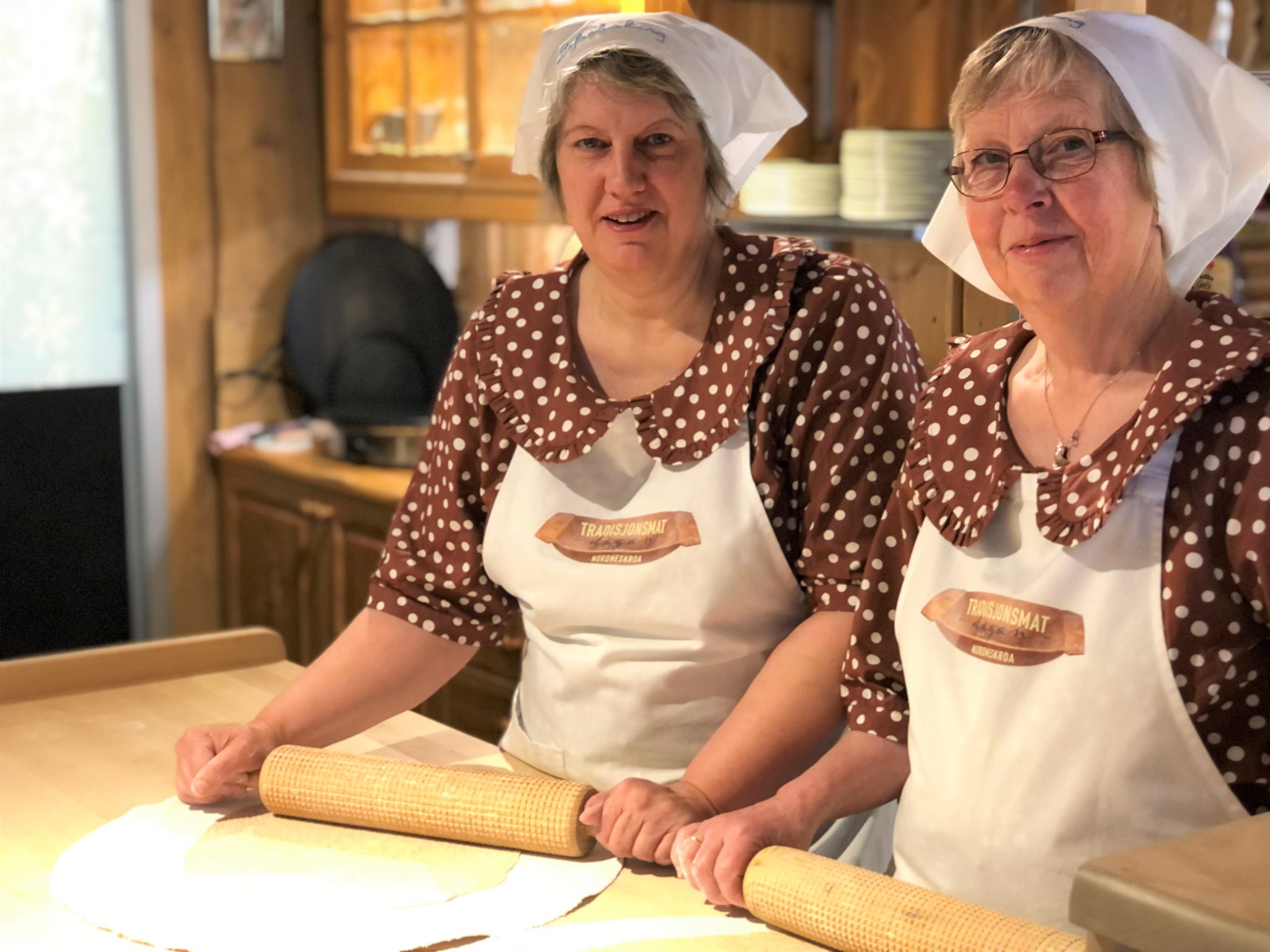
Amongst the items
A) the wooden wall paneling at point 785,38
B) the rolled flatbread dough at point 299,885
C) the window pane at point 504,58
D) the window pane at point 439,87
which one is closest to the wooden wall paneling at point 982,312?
the rolled flatbread dough at point 299,885

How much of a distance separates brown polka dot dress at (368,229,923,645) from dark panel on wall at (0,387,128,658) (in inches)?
81.0

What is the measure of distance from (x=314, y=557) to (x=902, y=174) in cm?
162

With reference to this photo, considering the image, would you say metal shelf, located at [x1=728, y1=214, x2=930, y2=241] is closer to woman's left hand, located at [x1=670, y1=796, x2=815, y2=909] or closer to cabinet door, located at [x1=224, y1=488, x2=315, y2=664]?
woman's left hand, located at [x1=670, y1=796, x2=815, y2=909]

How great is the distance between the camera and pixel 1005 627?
1107 mm

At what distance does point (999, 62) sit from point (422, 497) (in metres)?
0.73

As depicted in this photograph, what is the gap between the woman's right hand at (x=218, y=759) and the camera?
1291 mm

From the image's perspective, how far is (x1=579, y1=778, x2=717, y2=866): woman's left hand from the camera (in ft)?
3.82

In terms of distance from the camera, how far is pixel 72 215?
11.0ft

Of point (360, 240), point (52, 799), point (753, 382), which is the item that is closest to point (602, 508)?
point (753, 382)

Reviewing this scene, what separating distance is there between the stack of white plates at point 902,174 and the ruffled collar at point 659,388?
73 cm

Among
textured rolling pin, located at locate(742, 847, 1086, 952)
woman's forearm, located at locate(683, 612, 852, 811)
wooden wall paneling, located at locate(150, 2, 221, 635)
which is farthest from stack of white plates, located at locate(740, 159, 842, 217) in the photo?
wooden wall paneling, located at locate(150, 2, 221, 635)

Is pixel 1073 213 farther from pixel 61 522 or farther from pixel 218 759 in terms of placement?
pixel 61 522

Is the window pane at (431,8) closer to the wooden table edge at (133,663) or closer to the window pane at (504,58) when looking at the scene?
the window pane at (504,58)

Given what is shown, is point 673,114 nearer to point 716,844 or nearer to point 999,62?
point 999,62
